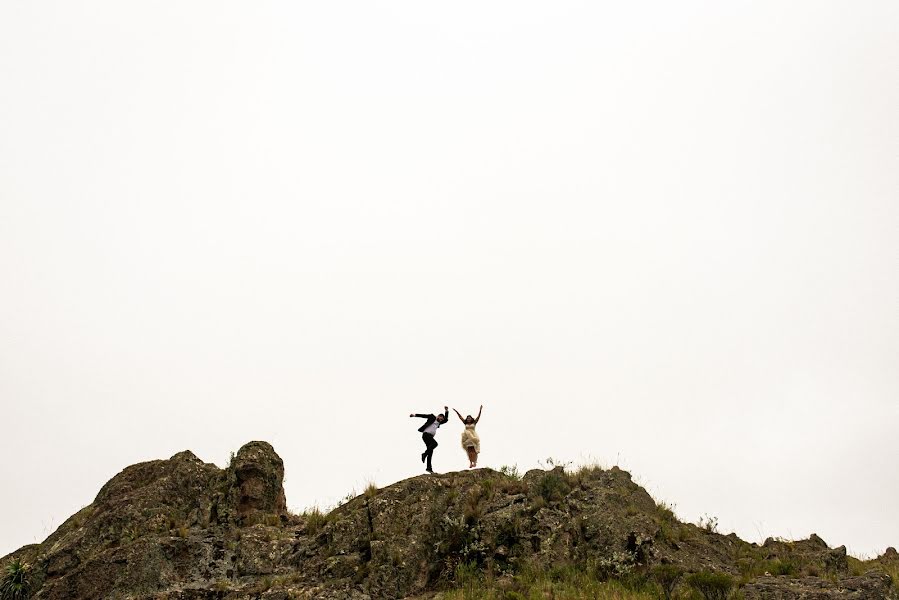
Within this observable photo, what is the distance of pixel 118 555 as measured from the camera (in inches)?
800

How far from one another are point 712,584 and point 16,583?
21504mm

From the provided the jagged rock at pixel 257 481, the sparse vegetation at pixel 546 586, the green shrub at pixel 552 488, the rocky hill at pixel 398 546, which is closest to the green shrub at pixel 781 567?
the rocky hill at pixel 398 546

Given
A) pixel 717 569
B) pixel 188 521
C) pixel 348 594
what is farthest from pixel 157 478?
pixel 717 569

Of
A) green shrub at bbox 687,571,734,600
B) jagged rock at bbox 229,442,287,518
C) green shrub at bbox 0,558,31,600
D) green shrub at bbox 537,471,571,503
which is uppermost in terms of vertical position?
jagged rock at bbox 229,442,287,518

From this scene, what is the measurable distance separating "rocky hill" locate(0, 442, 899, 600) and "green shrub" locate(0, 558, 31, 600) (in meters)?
0.06

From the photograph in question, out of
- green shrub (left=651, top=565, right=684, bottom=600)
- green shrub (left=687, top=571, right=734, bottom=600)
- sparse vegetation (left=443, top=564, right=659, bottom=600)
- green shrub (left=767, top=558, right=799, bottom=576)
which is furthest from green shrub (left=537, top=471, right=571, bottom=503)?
green shrub (left=767, top=558, right=799, bottom=576)

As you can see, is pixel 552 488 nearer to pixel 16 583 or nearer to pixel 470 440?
pixel 470 440

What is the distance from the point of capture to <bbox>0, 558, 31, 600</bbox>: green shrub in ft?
67.6

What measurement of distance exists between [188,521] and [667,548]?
627 inches

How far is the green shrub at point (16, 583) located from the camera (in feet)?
67.6

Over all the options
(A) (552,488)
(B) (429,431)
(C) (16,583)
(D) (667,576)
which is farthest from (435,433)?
(C) (16,583)

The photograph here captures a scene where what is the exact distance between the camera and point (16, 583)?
20781 millimetres

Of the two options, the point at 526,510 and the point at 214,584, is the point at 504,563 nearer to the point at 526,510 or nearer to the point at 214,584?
the point at 526,510

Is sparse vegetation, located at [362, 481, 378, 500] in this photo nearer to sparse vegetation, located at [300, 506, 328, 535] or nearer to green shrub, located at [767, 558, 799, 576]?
sparse vegetation, located at [300, 506, 328, 535]
